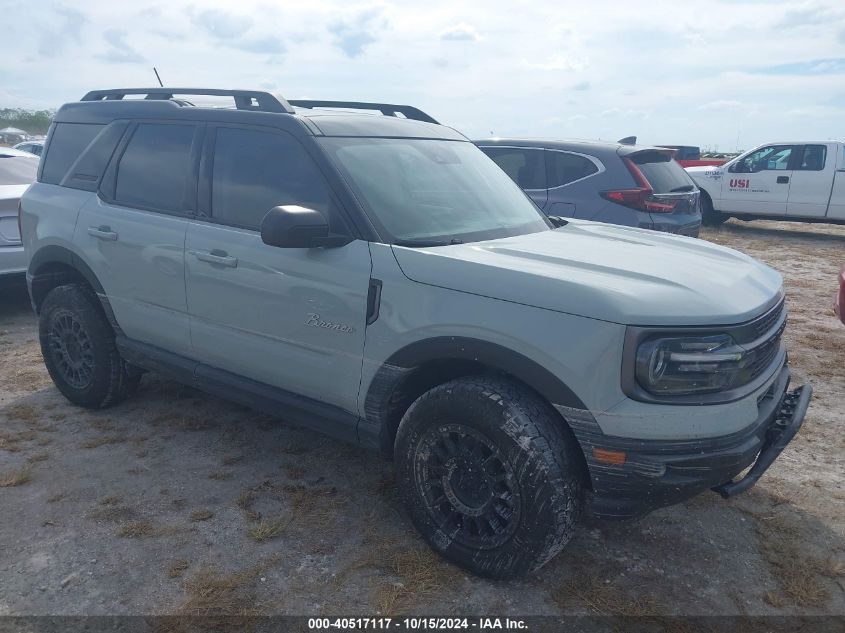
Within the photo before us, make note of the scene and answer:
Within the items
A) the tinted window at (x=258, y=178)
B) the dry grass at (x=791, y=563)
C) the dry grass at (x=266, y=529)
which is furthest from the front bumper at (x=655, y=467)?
the tinted window at (x=258, y=178)

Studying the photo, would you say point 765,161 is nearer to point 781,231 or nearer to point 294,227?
point 781,231

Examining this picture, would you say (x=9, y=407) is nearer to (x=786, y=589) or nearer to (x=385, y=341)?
(x=385, y=341)

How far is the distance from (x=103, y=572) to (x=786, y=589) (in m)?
2.88

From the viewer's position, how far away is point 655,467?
2.51m

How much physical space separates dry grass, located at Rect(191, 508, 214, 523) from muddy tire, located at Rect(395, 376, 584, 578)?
101cm

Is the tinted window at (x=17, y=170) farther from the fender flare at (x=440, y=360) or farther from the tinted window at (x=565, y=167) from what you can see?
the fender flare at (x=440, y=360)

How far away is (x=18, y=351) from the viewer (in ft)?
19.9

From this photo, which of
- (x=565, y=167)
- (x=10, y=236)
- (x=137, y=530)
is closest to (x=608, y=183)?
(x=565, y=167)

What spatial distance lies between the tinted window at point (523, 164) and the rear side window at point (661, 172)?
92cm

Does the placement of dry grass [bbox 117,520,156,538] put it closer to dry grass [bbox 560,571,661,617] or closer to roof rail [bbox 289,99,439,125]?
dry grass [bbox 560,571,661,617]

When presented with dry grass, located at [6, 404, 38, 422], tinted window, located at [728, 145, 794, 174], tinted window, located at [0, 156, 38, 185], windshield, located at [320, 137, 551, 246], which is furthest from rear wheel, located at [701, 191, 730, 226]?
dry grass, located at [6, 404, 38, 422]

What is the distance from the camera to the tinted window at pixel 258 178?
3365mm

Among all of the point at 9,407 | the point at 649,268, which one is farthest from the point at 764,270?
the point at 9,407

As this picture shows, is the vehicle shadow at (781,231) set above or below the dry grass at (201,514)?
above
